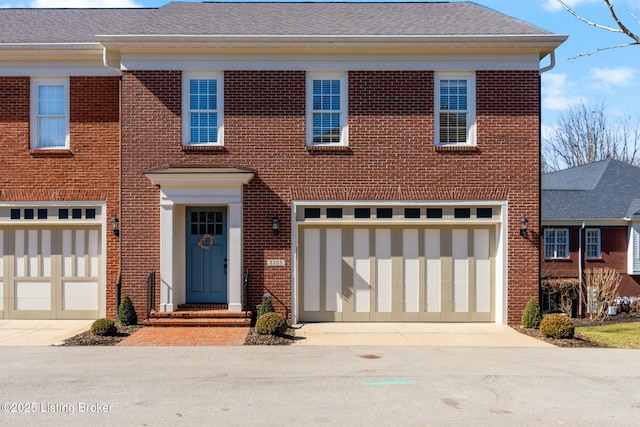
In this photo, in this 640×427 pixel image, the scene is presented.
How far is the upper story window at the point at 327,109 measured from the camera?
45.8ft

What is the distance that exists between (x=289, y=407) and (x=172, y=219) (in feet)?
23.5

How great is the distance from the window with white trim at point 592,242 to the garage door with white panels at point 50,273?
17257mm

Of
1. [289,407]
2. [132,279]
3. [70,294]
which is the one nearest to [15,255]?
[70,294]

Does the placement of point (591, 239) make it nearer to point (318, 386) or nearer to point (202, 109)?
point (202, 109)

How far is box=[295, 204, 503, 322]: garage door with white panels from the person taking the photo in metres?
14.1

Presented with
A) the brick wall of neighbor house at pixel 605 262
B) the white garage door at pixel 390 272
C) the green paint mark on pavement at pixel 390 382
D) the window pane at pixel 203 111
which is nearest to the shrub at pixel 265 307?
the white garage door at pixel 390 272

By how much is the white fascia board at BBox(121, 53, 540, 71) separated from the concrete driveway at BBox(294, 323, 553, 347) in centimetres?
603

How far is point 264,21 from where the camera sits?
1512 centimetres

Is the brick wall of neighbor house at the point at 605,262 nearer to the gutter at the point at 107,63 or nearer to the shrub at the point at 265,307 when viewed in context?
the shrub at the point at 265,307

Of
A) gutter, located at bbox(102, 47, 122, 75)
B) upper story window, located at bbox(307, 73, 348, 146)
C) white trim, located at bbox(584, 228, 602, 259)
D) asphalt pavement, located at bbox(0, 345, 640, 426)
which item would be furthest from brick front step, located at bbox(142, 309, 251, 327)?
white trim, located at bbox(584, 228, 602, 259)

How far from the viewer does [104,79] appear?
14.4 metres

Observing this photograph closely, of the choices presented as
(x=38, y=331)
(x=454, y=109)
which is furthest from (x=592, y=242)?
(x=38, y=331)

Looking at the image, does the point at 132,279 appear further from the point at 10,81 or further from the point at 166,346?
the point at 10,81

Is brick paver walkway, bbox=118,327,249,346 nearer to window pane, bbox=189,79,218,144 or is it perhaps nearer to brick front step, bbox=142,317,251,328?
brick front step, bbox=142,317,251,328
